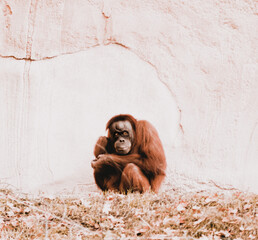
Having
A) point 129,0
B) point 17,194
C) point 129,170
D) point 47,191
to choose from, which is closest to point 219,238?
point 129,170

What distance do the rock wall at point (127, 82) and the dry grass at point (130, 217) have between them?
1.54m

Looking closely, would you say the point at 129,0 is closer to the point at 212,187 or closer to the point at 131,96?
the point at 131,96

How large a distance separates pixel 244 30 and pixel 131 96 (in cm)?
171

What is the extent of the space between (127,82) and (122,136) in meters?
1.19

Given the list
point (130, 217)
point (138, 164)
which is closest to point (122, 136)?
point (138, 164)

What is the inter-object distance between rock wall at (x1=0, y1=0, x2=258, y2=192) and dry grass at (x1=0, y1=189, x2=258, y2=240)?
1.54 m

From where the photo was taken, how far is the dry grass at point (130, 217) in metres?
3.83

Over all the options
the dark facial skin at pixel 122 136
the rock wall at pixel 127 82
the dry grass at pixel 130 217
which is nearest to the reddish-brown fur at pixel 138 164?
the dark facial skin at pixel 122 136

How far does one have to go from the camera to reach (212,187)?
243 inches

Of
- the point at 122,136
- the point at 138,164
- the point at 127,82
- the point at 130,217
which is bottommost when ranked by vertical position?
the point at 130,217

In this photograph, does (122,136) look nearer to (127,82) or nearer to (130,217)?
(127,82)

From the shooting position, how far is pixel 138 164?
17.6 feet

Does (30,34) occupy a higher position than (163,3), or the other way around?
(163,3)

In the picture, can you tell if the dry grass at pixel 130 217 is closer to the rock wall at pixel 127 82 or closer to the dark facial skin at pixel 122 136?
the dark facial skin at pixel 122 136
